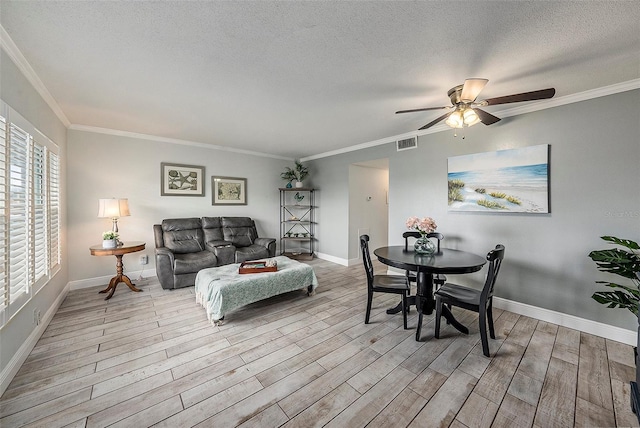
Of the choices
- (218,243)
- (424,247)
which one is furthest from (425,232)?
(218,243)

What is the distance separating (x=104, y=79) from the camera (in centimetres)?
238

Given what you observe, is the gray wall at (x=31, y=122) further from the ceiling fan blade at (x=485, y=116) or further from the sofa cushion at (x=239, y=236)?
the ceiling fan blade at (x=485, y=116)

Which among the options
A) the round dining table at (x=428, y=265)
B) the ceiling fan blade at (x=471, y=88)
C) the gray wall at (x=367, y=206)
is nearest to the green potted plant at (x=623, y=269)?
the round dining table at (x=428, y=265)

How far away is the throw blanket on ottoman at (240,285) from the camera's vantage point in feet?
8.88

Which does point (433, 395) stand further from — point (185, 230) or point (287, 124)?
point (185, 230)

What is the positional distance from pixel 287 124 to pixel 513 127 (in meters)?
2.96

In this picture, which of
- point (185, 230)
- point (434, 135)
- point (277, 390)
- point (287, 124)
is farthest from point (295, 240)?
point (277, 390)

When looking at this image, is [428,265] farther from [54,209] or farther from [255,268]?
[54,209]

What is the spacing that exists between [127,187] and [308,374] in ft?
14.0

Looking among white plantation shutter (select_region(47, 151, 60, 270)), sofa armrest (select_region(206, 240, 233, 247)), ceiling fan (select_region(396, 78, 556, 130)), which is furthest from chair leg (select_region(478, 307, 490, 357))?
white plantation shutter (select_region(47, 151, 60, 270))

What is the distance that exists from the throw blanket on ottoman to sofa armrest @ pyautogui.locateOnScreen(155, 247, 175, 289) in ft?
2.78

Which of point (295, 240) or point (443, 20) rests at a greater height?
point (443, 20)

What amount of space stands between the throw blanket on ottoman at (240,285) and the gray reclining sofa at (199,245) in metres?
0.78

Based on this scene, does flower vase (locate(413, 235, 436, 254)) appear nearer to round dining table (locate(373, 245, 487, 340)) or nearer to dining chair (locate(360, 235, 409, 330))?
round dining table (locate(373, 245, 487, 340))
